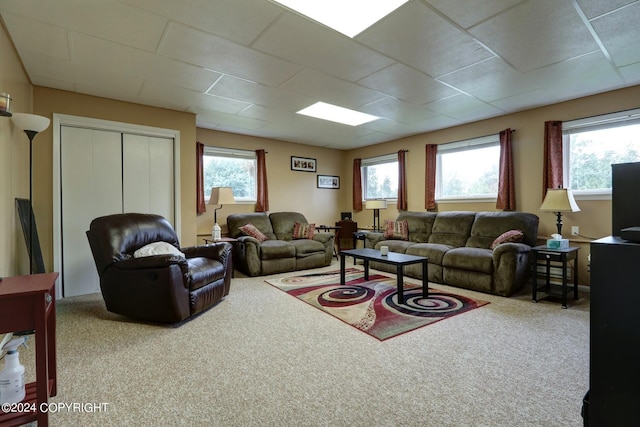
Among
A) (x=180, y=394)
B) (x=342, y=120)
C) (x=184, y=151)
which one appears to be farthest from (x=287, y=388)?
Result: (x=342, y=120)

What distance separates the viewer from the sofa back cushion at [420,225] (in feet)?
16.8

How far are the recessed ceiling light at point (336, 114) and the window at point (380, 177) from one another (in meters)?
1.64

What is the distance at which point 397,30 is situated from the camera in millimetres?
2367

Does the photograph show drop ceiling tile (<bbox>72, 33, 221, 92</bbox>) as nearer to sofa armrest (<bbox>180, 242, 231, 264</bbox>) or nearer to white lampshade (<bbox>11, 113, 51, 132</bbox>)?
white lampshade (<bbox>11, 113, 51, 132</bbox>)

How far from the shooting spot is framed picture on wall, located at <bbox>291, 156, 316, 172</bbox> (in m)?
6.40

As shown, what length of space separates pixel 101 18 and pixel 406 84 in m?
2.81

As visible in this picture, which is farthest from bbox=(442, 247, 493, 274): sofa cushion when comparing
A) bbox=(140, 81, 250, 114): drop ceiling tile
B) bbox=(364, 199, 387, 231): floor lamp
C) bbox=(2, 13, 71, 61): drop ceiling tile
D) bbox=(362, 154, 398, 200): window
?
bbox=(2, 13, 71, 61): drop ceiling tile

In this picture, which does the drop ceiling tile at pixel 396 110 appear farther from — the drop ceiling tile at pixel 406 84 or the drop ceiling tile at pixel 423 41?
the drop ceiling tile at pixel 423 41

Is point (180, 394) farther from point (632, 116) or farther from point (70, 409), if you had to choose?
point (632, 116)

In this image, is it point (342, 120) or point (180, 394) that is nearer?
point (180, 394)

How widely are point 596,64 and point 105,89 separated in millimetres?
5152

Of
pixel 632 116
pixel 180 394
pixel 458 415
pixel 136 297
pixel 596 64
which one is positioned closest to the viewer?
pixel 458 415

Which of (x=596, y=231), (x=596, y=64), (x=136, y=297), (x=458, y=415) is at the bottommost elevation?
(x=458, y=415)

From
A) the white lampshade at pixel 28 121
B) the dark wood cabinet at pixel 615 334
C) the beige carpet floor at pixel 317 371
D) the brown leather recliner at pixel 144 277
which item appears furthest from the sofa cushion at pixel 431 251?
the white lampshade at pixel 28 121
